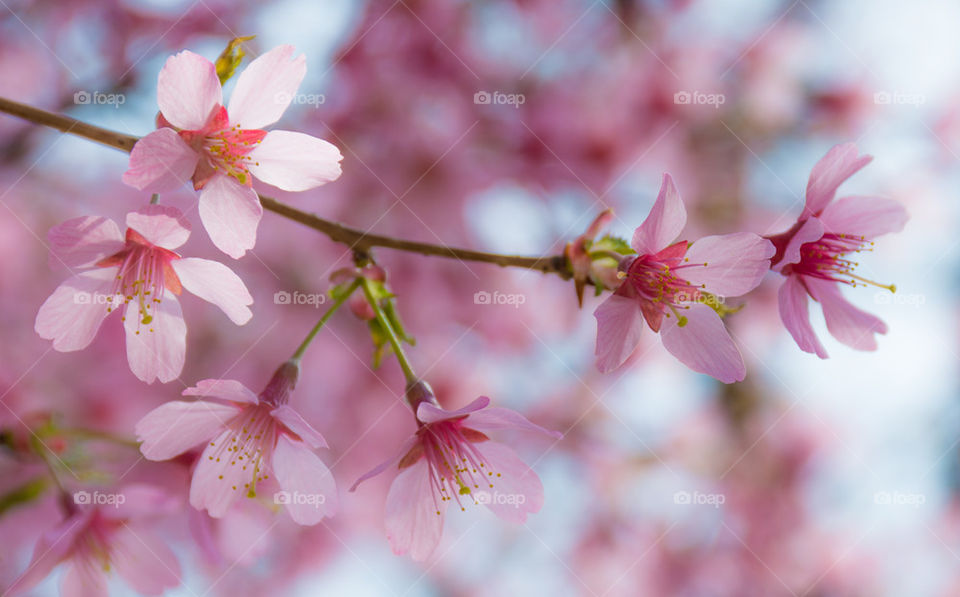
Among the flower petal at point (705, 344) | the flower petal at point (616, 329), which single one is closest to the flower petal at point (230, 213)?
the flower petal at point (616, 329)

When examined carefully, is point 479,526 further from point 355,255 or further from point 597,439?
point 355,255

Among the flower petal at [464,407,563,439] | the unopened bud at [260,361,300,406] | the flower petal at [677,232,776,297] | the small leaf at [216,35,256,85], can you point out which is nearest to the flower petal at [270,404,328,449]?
the unopened bud at [260,361,300,406]

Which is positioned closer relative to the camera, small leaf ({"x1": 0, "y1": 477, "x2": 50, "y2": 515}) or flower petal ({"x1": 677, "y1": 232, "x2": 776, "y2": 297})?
flower petal ({"x1": 677, "y1": 232, "x2": 776, "y2": 297})

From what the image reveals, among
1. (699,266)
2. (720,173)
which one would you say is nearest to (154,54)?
(699,266)

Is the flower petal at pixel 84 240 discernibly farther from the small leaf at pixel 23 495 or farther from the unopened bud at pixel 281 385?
the small leaf at pixel 23 495

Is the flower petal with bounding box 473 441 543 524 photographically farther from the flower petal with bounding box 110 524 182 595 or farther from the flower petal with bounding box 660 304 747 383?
the flower petal with bounding box 110 524 182 595

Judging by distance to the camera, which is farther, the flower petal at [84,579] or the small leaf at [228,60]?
the flower petal at [84,579]
